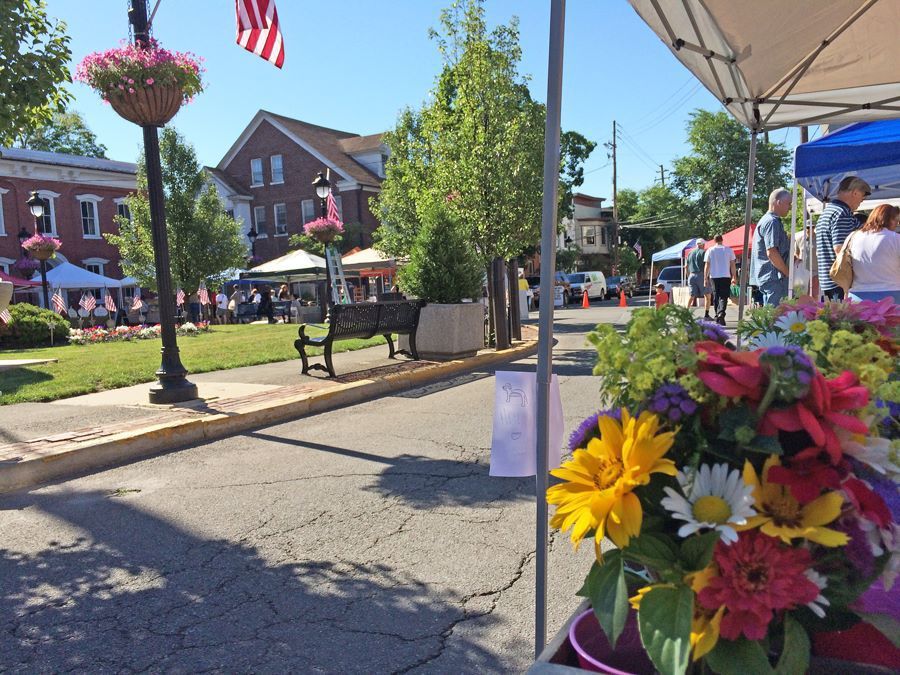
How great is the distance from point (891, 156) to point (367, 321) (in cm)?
662

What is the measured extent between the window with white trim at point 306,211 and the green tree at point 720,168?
2860cm

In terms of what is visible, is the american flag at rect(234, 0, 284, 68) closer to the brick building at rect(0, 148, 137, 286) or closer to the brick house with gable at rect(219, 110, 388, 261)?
the brick building at rect(0, 148, 137, 286)

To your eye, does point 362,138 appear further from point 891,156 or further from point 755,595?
point 755,595

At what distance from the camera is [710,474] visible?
1.26 m

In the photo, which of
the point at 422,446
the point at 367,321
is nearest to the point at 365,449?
the point at 422,446

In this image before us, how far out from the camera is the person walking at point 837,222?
6.34 m

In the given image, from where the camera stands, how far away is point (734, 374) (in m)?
1.22

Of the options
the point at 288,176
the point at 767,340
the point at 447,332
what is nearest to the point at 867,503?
the point at 767,340

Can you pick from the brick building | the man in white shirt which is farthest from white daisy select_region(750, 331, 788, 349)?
the brick building

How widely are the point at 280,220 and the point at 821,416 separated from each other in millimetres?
44733

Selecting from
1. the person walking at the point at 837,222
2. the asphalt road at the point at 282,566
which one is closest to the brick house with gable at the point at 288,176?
the person walking at the point at 837,222

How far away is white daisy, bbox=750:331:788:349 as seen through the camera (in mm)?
1809

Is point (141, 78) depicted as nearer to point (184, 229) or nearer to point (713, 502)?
point (713, 502)

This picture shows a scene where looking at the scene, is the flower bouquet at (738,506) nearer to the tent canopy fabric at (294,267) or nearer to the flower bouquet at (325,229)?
the flower bouquet at (325,229)
